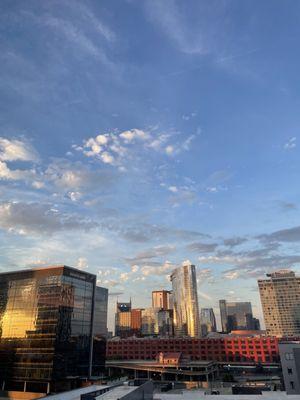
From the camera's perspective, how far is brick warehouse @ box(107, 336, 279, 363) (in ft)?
551

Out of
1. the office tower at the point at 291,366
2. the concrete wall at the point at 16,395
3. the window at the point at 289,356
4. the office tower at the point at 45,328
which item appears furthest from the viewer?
the office tower at the point at 45,328

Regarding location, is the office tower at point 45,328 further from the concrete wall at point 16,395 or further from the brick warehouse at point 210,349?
the brick warehouse at point 210,349

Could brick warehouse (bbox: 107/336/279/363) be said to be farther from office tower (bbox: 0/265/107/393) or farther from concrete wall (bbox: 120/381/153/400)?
concrete wall (bbox: 120/381/153/400)

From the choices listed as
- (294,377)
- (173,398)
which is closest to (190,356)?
(294,377)

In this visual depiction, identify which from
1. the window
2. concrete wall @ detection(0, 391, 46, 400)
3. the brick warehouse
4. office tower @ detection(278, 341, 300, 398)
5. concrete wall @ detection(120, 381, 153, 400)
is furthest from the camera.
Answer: the brick warehouse

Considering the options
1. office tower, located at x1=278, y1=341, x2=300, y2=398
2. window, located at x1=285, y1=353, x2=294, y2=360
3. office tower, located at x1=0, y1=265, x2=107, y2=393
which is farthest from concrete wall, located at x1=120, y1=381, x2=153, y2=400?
office tower, located at x1=0, y1=265, x2=107, y2=393

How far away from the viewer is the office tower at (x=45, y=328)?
95625mm

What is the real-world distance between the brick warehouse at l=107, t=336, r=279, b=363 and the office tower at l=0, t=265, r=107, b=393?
84.4m

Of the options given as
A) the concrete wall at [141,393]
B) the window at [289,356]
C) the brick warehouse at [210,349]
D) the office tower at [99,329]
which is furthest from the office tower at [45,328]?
the brick warehouse at [210,349]

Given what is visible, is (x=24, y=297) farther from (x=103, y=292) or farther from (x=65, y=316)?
(x=103, y=292)

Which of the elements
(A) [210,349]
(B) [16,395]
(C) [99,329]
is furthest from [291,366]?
(A) [210,349]

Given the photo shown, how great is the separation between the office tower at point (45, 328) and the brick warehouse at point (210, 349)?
277ft

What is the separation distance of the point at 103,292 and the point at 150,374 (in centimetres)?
5127

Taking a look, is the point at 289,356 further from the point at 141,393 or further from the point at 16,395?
the point at 16,395
